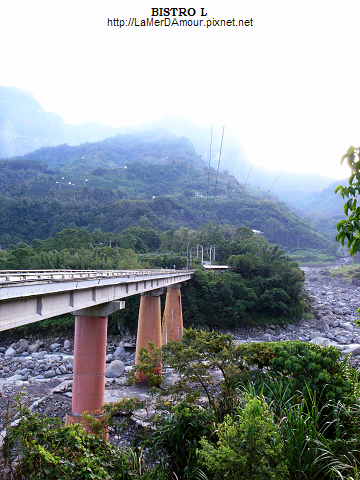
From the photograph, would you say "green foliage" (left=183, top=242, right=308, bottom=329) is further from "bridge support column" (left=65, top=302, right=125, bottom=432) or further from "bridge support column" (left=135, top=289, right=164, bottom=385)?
"bridge support column" (left=65, top=302, right=125, bottom=432)

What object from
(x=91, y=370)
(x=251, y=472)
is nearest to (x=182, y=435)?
(x=251, y=472)

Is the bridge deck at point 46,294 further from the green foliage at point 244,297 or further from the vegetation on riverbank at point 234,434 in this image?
the green foliage at point 244,297

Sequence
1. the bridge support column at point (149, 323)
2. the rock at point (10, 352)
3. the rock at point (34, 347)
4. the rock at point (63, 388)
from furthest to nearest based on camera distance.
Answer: the rock at point (34, 347) < the rock at point (10, 352) < the bridge support column at point (149, 323) < the rock at point (63, 388)

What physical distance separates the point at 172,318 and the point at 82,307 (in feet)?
94.8

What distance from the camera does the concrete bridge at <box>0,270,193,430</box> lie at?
11.3 meters

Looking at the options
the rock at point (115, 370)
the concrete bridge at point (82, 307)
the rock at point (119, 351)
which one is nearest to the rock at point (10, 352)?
the rock at point (119, 351)

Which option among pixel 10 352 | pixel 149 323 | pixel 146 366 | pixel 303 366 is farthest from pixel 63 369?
pixel 303 366

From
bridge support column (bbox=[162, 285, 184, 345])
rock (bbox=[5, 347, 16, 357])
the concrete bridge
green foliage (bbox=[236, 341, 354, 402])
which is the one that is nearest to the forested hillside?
bridge support column (bbox=[162, 285, 184, 345])

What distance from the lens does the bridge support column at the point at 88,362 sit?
18.7 meters

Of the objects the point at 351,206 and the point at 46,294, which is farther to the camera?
the point at 46,294

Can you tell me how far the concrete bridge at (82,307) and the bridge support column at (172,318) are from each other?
1207cm

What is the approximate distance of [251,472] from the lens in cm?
512

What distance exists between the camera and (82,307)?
16.2 m

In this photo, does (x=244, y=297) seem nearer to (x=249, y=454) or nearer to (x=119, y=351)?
(x=119, y=351)
